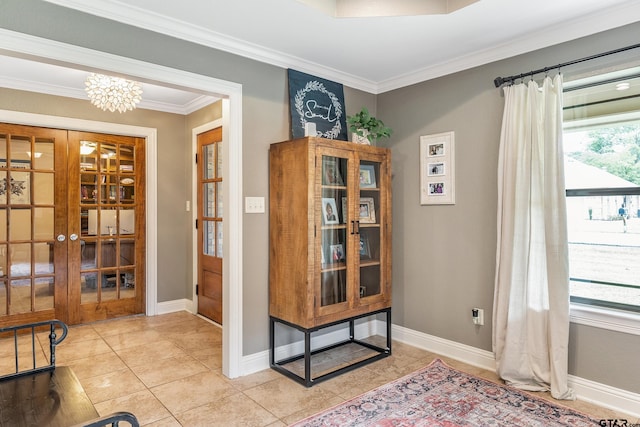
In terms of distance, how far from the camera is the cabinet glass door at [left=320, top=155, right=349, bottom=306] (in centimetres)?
286

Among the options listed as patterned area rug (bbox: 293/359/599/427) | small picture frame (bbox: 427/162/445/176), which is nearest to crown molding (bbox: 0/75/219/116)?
small picture frame (bbox: 427/162/445/176)

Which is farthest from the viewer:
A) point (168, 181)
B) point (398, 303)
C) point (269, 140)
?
point (168, 181)

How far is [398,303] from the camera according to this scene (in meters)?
3.67

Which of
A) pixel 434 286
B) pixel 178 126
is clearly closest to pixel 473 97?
pixel 434 286

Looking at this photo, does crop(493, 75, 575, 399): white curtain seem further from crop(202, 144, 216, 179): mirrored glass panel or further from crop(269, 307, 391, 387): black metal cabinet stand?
crop(202, 144, 216, 179): mirrored glass panel

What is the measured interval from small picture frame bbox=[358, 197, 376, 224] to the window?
1367mm

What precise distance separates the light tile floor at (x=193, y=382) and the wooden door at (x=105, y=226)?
1.65 feet

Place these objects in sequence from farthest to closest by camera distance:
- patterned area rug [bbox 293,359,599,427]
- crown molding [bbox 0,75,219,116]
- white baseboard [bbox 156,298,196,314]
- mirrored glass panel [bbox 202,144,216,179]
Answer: white baseboard [bbox 156,298,196,314] < mirrored glass panel [bbox 202,144,216,179] < crown molding [bbox 0,75,219,116] < patterned area rug [bbox 293,359,599,427]

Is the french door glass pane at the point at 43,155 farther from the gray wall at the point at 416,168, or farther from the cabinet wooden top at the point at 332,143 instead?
the cabinet wooden top at the point at 332,143

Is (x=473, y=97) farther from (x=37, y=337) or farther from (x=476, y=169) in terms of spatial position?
(x=37, y=337)

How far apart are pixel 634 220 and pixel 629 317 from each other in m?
0.59

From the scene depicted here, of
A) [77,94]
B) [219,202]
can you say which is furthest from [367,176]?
[77,94]

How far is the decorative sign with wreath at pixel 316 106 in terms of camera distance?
319cm

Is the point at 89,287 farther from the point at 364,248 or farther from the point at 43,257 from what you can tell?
the point at 364,248
